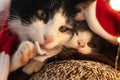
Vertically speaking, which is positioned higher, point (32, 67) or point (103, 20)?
point (103, 20)

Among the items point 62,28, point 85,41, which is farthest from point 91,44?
point 62,28

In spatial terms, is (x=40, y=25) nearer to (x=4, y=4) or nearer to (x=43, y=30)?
(x=43, y=30)

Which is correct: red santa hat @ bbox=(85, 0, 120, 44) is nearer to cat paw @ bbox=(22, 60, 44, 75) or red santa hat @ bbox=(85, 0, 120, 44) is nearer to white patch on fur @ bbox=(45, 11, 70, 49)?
white patch on fur @ bbox=(45, 11, 70, 49)

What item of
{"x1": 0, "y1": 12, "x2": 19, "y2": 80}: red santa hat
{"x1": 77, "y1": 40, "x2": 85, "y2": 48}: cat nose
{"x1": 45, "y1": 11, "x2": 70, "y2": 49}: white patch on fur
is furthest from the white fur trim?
{"x1": 77, "y1": 40, "x2": 85, "y2": 48}: cat nose

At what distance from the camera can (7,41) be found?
2.72 feet

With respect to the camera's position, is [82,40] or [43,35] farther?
[82,40]

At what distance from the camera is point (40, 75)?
76cm

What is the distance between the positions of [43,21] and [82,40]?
7.0 inches

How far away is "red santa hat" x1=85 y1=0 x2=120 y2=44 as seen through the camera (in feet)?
2.86

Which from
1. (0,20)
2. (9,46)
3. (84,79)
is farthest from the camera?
(0,20)

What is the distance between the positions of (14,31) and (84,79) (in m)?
0.31

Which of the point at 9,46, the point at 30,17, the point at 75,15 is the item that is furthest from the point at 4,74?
the point at 75,15

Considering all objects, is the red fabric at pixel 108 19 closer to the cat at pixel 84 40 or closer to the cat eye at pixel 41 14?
the cat at pixel 84 40

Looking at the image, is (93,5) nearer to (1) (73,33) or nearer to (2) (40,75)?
(1) (73,33)
